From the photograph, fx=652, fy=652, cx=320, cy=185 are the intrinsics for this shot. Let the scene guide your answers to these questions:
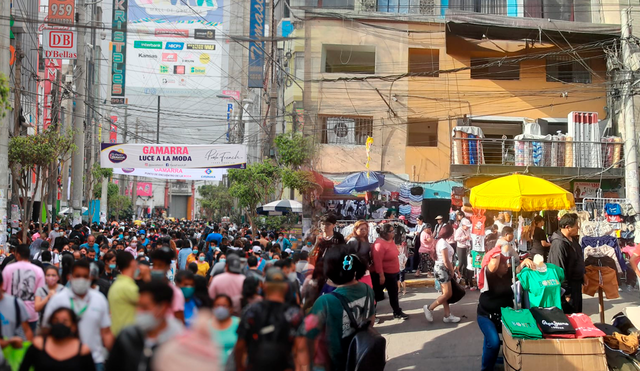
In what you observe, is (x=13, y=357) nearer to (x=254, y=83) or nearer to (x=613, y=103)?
(x=613, y=103)

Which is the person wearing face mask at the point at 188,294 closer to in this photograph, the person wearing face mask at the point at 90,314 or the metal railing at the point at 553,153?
the person wearing face mask at the point at 90,314

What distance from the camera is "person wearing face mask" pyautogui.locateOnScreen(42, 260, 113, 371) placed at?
14.8 feet

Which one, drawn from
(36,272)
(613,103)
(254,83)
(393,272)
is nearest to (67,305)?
(36,272)

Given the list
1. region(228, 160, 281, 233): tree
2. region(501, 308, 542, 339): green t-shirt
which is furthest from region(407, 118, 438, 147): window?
region(501, 308, 542, 339): green t-shirt

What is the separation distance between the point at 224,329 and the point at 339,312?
1.68 metres

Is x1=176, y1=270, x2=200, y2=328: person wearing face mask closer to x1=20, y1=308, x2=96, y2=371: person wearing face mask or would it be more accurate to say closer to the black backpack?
x1=20, y1=308, x2=96, y2=371: person wearing face mask

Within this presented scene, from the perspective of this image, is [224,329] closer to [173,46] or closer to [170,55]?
[173,46]

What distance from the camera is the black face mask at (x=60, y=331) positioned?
395 centimetres

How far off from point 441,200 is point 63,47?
47.3 ft

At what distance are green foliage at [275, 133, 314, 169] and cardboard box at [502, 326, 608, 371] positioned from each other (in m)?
17.4

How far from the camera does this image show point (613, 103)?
2269 centimetres

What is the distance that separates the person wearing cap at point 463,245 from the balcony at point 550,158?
6733 millimetres

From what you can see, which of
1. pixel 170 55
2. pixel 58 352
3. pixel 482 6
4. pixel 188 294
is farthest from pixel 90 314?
pixel 170 55

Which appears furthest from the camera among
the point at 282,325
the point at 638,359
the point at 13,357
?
the point at 638,359
